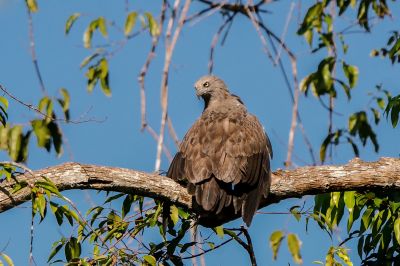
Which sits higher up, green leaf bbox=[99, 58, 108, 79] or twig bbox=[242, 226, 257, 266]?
green leaf bbox=[99, 58, 108, 79]

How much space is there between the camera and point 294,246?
24.0 ft

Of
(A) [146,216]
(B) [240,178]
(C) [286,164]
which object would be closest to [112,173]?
(A) [146,216]

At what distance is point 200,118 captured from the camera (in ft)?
24.7

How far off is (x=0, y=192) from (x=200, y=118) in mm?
2301

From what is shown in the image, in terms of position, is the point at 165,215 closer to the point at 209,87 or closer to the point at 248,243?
the point at 248,243

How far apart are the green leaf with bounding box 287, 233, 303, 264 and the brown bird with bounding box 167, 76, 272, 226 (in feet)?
2.36

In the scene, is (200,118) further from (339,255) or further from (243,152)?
(339,255)

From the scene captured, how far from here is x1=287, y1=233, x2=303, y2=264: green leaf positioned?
7.24m

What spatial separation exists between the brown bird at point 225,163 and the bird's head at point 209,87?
1162mm

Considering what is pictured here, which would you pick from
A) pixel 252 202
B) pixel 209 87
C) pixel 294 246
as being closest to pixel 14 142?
pixel 209 87

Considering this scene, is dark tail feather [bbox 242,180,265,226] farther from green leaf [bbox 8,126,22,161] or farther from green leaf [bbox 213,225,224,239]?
green leaf [bbox 8,126,22,161]

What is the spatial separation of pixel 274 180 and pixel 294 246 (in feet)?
3.44

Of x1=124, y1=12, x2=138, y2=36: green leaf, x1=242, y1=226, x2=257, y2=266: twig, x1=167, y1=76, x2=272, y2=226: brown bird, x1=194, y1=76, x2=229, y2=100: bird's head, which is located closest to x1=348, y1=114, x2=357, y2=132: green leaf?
x1=194, y1=76, x2=229, y2=100: bird's head

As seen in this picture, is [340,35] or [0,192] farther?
[340,35]
